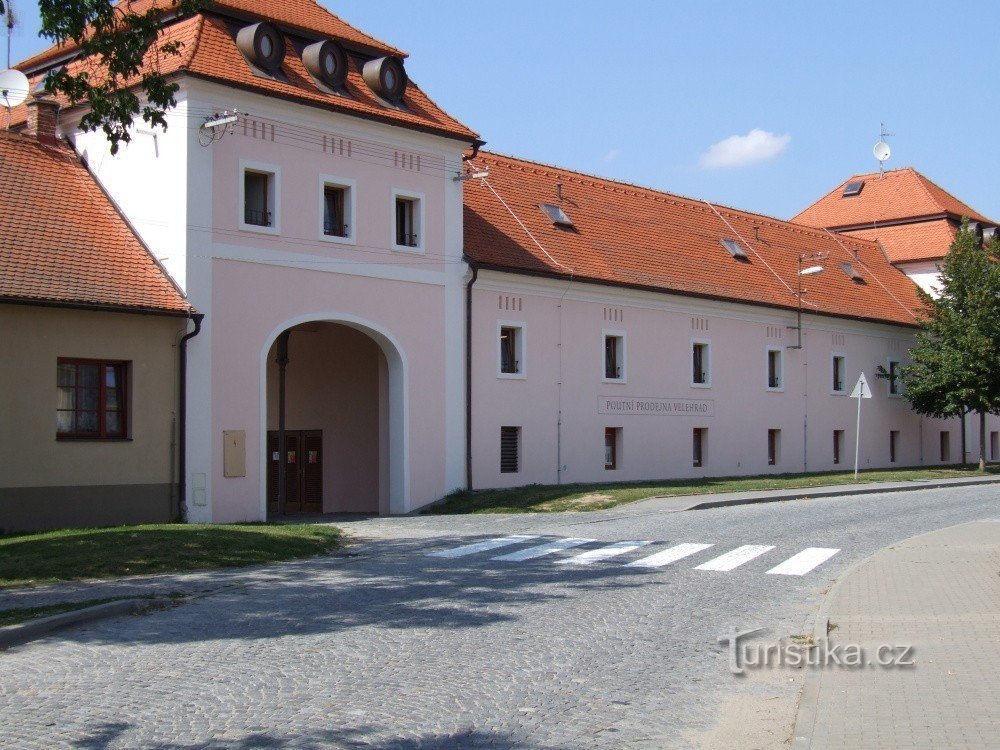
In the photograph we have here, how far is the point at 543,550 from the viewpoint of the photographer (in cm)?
1716

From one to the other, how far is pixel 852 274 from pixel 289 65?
28.2 m

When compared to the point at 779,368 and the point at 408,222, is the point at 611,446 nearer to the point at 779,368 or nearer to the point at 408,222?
the point at 408,222

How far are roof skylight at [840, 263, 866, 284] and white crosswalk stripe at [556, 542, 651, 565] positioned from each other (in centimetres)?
3143

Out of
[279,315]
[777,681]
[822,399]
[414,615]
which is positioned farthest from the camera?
[822,399]

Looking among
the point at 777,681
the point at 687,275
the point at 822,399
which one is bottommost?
the point at 777,681

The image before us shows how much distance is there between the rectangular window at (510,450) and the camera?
96.3 feet

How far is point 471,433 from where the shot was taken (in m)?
28.2

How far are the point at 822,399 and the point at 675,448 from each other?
9064 mm

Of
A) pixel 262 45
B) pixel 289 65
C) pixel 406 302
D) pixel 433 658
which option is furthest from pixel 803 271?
pixel 433 658


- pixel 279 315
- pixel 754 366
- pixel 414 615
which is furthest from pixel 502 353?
pixel 414 615

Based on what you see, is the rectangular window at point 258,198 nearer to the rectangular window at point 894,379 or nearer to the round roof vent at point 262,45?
the round roof vent at point 262,45

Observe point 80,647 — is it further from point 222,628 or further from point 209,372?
point 209,372

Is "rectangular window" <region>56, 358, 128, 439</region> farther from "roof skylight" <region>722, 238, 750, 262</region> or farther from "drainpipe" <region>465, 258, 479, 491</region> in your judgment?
"roof skylight" <region>722, 238, 750, 262</region>

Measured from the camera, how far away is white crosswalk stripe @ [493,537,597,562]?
16250mm
